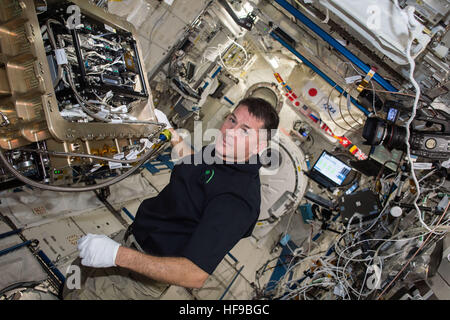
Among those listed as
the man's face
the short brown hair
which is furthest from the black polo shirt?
the short brown hair

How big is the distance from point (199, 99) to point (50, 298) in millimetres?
2844

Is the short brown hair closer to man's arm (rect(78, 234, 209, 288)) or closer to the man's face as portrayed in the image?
the man's face

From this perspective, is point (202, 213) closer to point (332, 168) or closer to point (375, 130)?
point (375, 130)

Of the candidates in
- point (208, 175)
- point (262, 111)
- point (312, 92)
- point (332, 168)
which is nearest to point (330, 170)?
point (332, 168)

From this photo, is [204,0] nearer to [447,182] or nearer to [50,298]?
[447,182]

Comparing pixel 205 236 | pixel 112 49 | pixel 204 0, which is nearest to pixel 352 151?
pixel 204 0

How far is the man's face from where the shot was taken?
7.12 ft

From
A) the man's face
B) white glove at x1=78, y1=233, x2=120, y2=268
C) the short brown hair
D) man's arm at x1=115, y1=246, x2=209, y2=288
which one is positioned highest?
the short brown hair

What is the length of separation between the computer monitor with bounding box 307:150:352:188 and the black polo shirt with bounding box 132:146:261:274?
87.9 inches

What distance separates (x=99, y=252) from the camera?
1.69 m

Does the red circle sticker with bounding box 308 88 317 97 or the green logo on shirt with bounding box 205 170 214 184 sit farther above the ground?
the red circle sticker with bounding box 308 88 317 97

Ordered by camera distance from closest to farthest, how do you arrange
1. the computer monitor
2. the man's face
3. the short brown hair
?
the man's face < the short brown hair < the computer monitor

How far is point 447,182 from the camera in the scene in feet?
7.88
